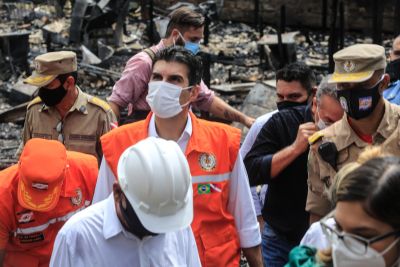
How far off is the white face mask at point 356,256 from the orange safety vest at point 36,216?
5.39 ft

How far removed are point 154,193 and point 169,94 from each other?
125 cm

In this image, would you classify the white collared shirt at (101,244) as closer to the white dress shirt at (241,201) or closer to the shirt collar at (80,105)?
the white dress shirt at (241,201)

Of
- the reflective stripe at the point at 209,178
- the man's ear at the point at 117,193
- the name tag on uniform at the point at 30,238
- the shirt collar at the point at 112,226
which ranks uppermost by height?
the man's ear at the point at 117,193

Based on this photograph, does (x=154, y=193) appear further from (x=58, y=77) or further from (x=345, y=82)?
(x=58, y=77)

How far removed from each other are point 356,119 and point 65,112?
2093mm

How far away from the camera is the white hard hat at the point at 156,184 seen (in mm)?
2396

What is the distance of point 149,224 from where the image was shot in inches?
94.1

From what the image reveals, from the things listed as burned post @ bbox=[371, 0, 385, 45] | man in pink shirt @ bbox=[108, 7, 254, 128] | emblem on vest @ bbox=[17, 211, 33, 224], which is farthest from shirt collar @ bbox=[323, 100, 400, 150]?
burned post @ bbox=[371, 0, 385, 45]

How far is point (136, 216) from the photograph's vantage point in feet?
7.91

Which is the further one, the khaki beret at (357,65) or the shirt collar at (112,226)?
the khaki beret at (357,65)

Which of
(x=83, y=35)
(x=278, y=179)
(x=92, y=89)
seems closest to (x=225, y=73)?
Answer: (x=92, y=89)

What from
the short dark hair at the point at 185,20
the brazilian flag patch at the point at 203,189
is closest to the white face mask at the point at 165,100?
the brazilian flag patch at the point at 203,189

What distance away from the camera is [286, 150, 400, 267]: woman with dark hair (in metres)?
2.00

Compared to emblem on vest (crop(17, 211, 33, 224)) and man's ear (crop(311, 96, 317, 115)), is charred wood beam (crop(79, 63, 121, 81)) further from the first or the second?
emblem on vest (crop(17, 211, 33, 224))
